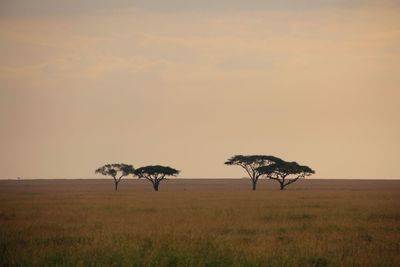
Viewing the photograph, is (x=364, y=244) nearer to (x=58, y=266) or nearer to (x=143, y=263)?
(x=143, y=263)

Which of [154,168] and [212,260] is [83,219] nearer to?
[212,260]

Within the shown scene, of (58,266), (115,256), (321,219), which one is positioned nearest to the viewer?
(58,266)

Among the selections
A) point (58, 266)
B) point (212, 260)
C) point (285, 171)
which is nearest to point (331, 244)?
point (212, 260)

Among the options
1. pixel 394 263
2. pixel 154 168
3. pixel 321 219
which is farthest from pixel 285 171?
pixel 394 263

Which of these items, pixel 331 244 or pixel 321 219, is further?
pixel 321 219

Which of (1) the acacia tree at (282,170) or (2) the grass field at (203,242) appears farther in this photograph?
(1) the acacia tree at (282,170)

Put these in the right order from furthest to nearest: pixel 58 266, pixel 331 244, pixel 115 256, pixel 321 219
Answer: pixel 321 219 < pixel 331 244 < pixel 115 256 < pixel 58 266

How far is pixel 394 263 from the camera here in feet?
49.4

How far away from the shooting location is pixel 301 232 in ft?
75.3

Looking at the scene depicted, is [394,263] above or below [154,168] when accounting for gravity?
below

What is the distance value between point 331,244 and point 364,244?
1.14 metres

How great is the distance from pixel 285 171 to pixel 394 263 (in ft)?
266

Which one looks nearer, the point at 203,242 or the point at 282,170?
the point at 203,242

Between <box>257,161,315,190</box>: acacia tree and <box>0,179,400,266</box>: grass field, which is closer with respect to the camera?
<box>0,179,400,266</box>: grass field
